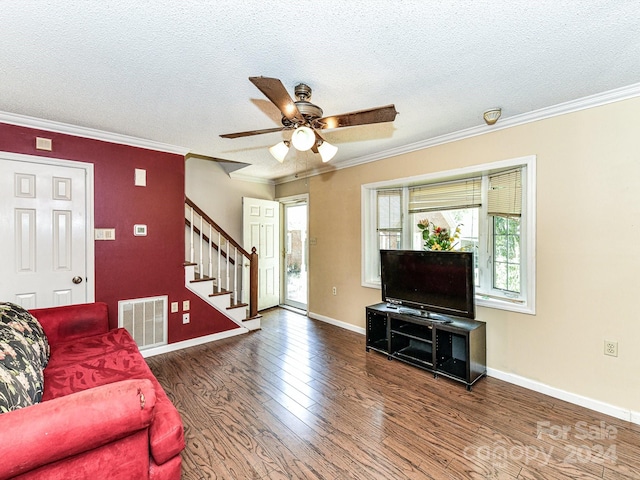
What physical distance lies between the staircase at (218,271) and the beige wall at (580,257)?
9.86 feet

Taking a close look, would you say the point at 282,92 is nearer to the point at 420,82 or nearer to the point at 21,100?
the point at 420,82

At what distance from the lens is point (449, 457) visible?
189 centimetres

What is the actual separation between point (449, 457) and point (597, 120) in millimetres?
2718

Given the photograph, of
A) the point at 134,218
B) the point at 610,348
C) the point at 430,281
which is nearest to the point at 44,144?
the point at 134,218

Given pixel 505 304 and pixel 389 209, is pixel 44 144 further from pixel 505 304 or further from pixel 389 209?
pixel 505 304

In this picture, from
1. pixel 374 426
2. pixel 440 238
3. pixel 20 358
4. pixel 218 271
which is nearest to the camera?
pixel 20 358

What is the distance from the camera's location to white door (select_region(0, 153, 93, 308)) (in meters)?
2.75

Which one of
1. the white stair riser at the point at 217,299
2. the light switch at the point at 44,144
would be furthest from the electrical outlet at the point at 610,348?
the light switch at the point at 44,144

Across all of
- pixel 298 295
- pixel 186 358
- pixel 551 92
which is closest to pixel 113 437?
pixel 186 358

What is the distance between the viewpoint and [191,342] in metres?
3.84

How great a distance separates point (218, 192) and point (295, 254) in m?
1.77

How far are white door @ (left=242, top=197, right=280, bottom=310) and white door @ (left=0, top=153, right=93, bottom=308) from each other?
2337 millimetres

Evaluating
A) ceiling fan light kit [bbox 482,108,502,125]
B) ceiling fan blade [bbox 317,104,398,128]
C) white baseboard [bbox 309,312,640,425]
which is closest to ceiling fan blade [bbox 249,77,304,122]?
ceiling fan blade [bbox 317,104,398,128]

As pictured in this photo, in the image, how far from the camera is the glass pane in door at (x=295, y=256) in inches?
219
